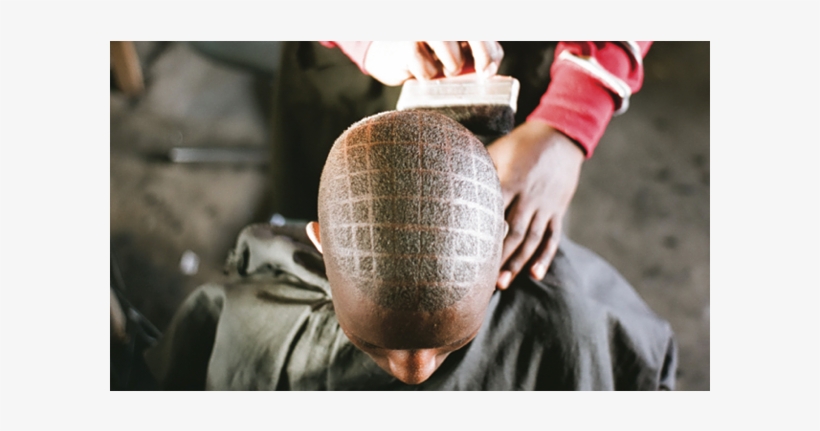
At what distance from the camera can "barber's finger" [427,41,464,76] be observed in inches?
17.4

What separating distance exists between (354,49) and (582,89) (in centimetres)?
25

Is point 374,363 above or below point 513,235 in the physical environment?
below

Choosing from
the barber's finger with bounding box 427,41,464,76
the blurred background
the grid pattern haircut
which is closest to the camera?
the grid pattern haircut

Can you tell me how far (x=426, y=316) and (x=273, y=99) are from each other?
0.44 meters

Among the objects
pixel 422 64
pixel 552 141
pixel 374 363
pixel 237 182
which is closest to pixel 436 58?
pixel 422 64

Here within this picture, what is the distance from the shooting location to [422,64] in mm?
449

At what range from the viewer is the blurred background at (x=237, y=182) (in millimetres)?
589

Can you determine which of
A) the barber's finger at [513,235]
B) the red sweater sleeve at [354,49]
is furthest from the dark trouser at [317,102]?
the barber's finger at [513,235]

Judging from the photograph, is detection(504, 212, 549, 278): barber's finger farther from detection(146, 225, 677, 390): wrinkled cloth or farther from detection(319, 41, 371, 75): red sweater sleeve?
detection(319, 41, 371, 75): red sweater sleeve

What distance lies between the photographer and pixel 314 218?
0.62 metres

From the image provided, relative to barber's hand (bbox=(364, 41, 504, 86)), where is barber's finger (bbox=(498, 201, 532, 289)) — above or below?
below

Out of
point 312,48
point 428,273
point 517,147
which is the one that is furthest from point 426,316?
point 312,48

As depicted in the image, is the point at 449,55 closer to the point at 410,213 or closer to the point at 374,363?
the point at 410,213

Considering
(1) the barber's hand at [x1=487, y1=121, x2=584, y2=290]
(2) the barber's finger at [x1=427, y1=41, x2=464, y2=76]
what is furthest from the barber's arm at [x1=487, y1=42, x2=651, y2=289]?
(2) the barber's finger at [x1=427, y1=41, x2=464, y2=76]
